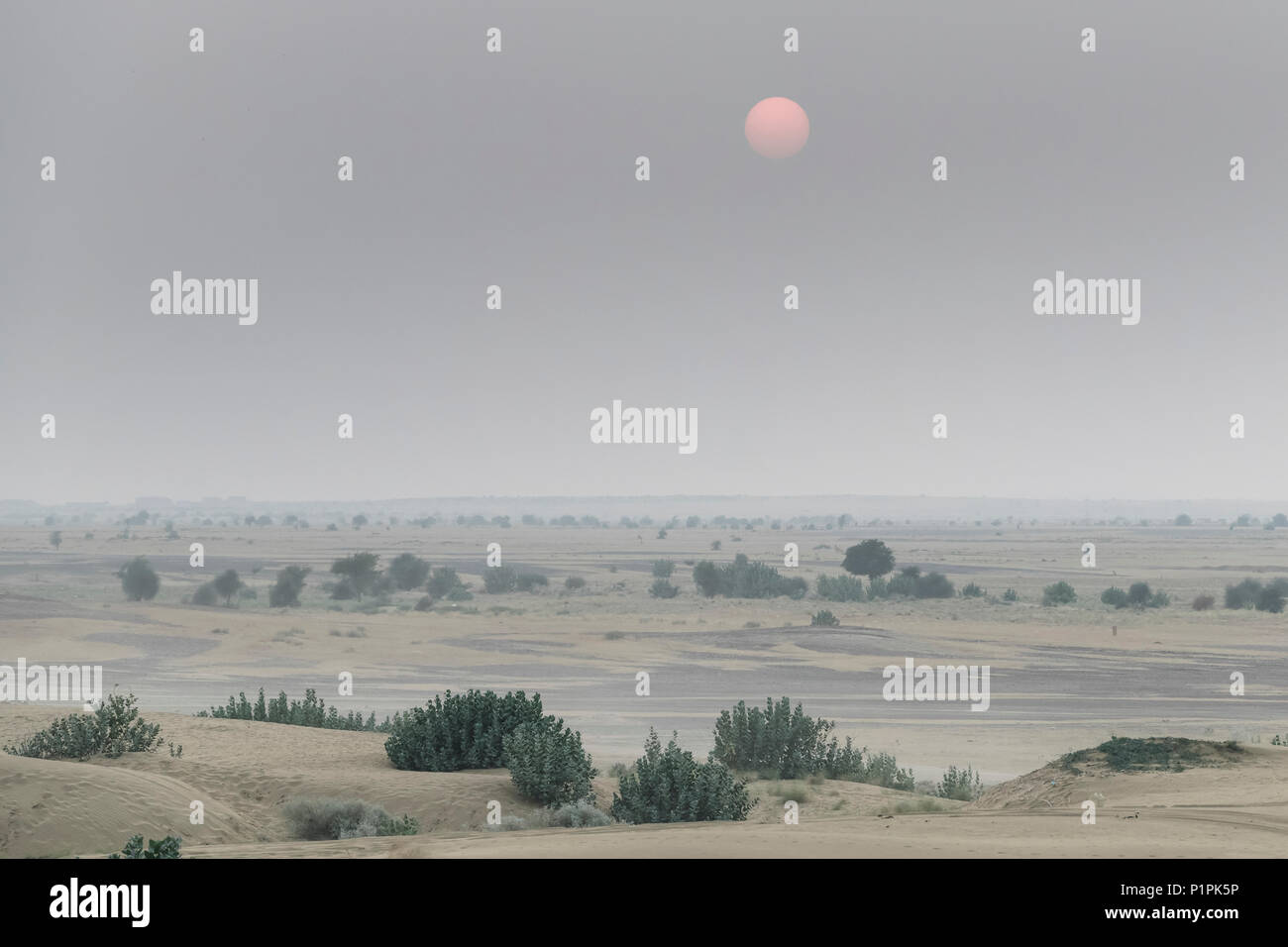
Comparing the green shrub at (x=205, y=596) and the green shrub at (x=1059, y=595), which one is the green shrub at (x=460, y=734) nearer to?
the green shrub at (x=1059, y=595)

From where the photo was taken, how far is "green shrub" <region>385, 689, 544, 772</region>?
16.9 meters

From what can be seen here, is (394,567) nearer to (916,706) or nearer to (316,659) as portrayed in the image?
(316,659)

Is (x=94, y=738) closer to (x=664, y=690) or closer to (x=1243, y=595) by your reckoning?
(x=664, y=690)

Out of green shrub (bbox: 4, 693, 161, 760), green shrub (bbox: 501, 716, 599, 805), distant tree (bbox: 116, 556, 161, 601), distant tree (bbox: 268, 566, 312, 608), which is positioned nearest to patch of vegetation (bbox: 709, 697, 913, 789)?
green shrub (bbox: 501, 716, 599, 805)

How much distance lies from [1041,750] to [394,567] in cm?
5035

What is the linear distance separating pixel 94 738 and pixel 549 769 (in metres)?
6.03

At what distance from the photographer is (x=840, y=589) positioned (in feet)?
193

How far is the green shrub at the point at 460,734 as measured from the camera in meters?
16.9

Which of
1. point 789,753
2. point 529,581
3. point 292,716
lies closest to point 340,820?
point 789,753

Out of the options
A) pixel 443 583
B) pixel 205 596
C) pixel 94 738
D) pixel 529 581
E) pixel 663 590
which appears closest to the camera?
pixel 94 738

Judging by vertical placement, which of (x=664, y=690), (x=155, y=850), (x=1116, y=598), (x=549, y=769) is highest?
(x=155, y=850)

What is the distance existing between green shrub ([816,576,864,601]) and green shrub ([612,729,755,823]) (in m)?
43.5

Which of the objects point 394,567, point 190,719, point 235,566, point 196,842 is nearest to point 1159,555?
point 394,567
